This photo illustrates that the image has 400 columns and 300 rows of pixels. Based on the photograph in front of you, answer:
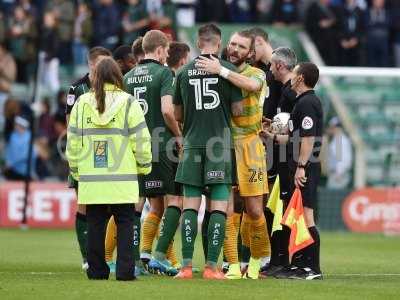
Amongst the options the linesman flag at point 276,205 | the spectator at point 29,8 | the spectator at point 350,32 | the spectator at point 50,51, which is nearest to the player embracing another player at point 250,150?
the linesman flag at point 276,205

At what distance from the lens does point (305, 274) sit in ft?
47.4

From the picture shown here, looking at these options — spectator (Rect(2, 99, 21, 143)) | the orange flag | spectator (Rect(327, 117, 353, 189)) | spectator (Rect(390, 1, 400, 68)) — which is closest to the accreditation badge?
the orange flag

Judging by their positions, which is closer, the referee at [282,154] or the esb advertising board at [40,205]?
the referee at [282,154]

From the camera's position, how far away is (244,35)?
14.0m

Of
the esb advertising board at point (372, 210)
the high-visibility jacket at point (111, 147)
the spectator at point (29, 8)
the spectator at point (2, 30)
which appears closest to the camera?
the high-visibility jacket at point (111, 147)

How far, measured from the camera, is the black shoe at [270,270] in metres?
15.0

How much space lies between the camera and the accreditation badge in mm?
13062

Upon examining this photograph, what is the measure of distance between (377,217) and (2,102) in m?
8.74

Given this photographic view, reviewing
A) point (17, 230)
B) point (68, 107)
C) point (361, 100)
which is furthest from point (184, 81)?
point (361, 100)

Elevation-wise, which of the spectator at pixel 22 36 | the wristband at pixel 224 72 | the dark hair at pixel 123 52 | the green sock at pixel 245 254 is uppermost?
the spectator at pixel 22 36

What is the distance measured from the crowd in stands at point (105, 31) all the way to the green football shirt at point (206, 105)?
1287 cm

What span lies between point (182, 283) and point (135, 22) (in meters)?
15.8

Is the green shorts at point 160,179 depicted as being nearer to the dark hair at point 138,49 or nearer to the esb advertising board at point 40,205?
the dark hair at point 138,49

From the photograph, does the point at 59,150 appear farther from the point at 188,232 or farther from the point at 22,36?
the point at 188,232
